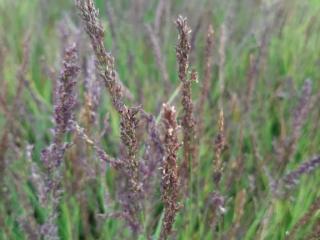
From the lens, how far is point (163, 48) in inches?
78.1

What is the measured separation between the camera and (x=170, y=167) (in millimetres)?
703

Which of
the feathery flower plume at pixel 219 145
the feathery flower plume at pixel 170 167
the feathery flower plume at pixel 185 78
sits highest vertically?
the feathery flower plume at pixel 185 78

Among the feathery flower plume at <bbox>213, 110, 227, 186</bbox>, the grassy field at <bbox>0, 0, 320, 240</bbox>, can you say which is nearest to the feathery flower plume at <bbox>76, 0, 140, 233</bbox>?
the grassy field at <bbox>0, 0, 320, 240</bbox>

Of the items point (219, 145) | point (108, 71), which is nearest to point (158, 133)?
point (219, 145)

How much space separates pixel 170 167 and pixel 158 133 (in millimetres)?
259

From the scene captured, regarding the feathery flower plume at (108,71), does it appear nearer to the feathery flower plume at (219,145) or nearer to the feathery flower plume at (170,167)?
the feathery flower plume at (170,167)

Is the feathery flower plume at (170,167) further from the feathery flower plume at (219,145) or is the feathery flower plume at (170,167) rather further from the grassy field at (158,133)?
the feathery flower plume at (219,145)

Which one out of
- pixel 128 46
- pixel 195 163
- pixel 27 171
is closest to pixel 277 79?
pixel 128 46

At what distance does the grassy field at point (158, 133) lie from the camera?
2.76 ft

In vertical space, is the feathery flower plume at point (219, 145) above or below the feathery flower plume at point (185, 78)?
below

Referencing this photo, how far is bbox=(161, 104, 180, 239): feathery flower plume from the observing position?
0.67 m

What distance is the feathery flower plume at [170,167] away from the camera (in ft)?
2.21

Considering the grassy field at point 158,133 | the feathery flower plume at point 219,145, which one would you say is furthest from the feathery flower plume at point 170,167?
the feathery flower plume at point 219,145

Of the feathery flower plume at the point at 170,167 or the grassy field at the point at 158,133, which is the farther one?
the grassy field at the point at 158,133
